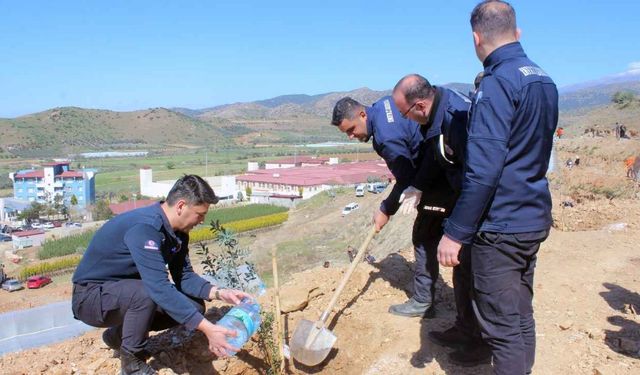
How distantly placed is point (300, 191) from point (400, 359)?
39887mm

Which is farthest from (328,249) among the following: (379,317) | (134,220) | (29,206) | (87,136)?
(87,136)

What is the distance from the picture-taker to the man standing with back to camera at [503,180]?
90.7 inches

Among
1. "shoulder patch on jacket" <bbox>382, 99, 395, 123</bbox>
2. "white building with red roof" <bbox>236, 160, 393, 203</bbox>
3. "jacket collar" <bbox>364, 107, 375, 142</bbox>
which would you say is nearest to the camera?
"shoulder patch on jacket" <bbox>382, 99, 395, 123</bbox>

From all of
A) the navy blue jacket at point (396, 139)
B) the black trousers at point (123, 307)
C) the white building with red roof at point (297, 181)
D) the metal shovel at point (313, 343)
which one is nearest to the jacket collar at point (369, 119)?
the navy blue jacket at point (396, 139)

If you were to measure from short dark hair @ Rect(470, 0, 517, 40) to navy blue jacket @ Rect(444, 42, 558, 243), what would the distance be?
0.08 meters

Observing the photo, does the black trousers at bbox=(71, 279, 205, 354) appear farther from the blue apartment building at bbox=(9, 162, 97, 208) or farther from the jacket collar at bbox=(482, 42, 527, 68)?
the blue apartment building at bbox=(9, 162, 97, 208)

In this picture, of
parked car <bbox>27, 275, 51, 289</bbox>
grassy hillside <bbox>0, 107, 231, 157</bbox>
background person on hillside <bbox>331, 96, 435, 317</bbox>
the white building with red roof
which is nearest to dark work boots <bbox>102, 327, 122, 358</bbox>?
background person on hillside <bbox>331, 96, 435, 317</bbox>

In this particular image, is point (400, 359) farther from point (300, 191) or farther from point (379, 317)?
point (300, 191)

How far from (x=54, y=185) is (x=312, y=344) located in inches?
2212

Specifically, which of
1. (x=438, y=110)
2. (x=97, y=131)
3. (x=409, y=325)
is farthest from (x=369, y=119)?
(x=97, y=131)

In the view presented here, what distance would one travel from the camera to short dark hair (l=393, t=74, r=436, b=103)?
2.86 meters

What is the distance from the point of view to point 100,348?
155 inches

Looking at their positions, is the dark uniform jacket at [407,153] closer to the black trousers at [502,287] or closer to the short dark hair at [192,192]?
the black trousers at [502,287]

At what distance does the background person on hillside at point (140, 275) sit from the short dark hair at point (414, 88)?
1.25 m
